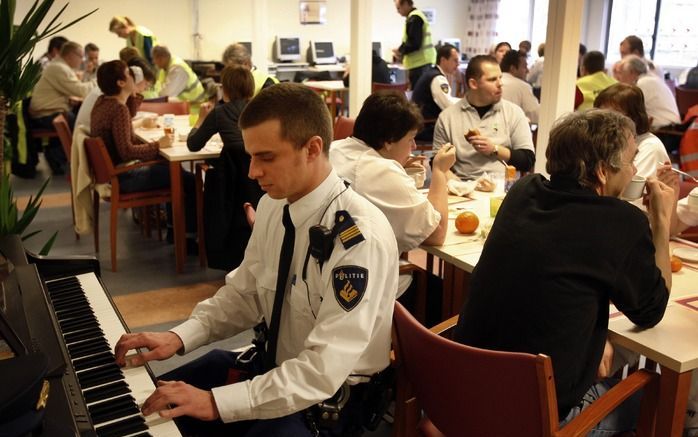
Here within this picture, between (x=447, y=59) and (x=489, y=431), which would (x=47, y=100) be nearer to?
(x=447, y=59)

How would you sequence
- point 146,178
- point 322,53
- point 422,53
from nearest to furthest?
1. point 146,178
2. point 422,53
3. point 322,53

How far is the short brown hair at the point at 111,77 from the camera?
158 inches

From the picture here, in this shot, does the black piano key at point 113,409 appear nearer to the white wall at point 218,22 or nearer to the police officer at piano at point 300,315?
the police officer at piano at point 300,315

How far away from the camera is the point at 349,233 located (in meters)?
1.43

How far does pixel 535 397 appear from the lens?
130 cm

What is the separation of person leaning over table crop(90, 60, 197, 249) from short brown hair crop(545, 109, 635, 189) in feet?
9.97

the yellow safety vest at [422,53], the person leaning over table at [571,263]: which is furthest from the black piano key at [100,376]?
the yellow safety vest at [422,53]

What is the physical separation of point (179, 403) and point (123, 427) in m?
0.11

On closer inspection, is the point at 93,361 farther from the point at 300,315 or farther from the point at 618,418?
the point at 618,418

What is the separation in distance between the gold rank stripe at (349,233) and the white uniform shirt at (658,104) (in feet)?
16.3

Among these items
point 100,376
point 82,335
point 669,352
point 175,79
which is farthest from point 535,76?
point 100,376

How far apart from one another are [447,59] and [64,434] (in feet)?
21.8

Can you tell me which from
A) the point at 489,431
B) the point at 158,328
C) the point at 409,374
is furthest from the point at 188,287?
the point at 489,431

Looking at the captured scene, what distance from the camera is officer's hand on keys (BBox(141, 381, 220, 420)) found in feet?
4.04
